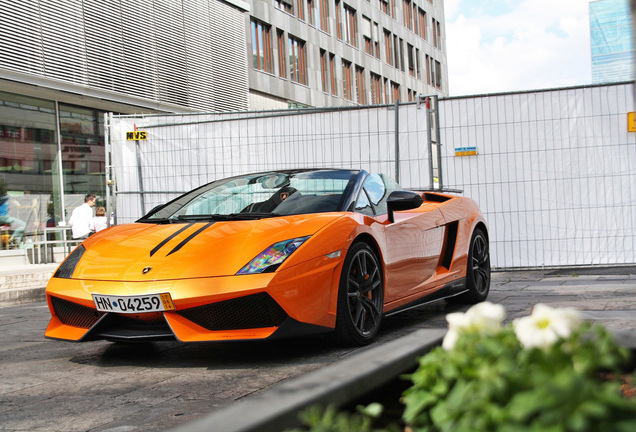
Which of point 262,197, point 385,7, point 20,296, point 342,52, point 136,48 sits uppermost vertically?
point 385,7


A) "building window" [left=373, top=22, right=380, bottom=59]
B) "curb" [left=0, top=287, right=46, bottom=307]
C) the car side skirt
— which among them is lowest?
"curb" [left=0, top=287, right=46, bottom=307]

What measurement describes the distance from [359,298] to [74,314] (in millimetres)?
1809

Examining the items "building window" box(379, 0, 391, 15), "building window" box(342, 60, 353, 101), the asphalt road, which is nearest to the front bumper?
the asphalt road

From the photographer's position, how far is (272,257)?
14.1 ft

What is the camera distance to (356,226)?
15.9 feet

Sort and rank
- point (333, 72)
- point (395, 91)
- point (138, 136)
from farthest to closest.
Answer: point (395, 91) < point (333, 72) < point (138, 136)

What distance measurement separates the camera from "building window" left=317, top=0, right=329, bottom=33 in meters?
33.9

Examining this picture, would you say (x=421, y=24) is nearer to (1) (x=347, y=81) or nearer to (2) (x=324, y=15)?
(1) (x=347, y=81)

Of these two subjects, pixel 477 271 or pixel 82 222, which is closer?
pixel 477 271

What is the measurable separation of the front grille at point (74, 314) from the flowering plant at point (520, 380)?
127 inches

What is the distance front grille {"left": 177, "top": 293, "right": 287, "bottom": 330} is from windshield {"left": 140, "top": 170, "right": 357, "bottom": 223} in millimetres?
910

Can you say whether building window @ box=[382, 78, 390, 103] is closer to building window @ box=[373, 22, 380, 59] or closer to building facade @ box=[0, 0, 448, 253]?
building window @ box=[373, 22, 380, 59]

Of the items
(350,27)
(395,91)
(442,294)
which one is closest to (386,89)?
(395,91)

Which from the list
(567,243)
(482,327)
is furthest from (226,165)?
(482,327)
